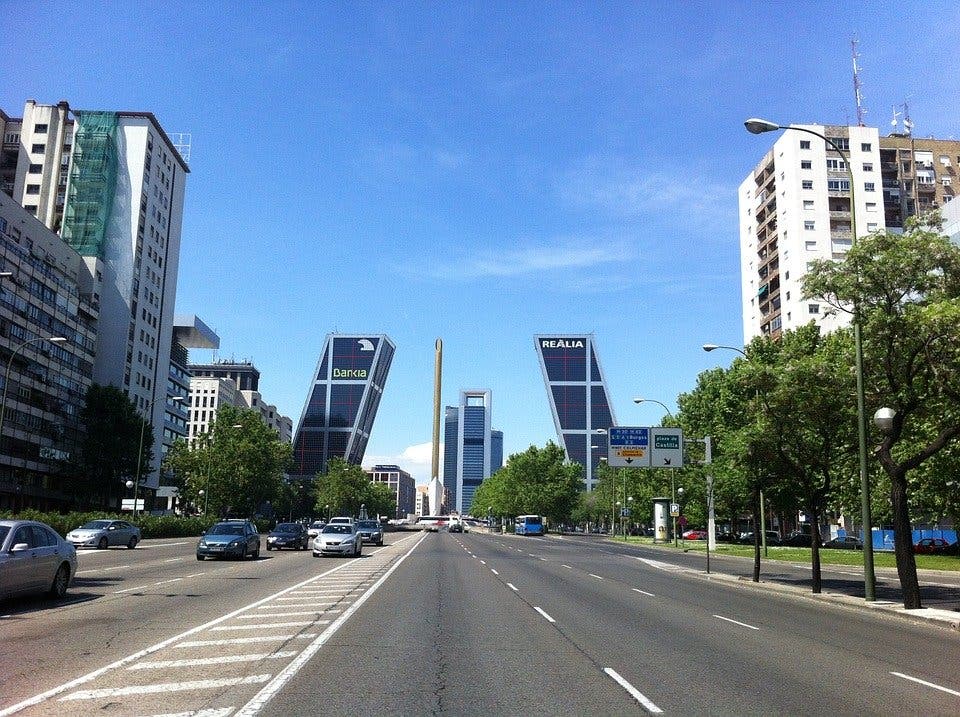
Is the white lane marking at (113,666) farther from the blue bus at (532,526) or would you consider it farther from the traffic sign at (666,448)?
the blue bus at (532,526)

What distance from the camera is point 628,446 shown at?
5669cm

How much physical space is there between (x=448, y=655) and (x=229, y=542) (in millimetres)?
24218

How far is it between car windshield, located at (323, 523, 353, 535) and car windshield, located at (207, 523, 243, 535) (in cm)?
510

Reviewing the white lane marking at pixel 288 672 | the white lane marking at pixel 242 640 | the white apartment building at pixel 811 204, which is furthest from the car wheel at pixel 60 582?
the white apartment building at pixel 811 204

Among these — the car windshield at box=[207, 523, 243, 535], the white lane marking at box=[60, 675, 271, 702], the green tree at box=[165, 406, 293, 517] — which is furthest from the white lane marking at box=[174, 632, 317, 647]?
the green tree at box=[165, 406, 293, 517]

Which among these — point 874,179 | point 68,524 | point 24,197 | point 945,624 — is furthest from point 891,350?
point 24,197

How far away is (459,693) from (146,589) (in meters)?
13.6

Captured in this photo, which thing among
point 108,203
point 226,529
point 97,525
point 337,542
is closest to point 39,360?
point 108,203

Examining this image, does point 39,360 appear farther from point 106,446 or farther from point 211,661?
point 211,661

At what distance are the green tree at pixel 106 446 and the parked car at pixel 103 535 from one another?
3908cm

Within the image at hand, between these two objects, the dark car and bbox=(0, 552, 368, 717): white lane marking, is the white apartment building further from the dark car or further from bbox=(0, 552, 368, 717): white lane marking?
bbox=(0, 552, 368, 717): white lane marking

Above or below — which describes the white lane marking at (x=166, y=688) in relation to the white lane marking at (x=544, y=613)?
above

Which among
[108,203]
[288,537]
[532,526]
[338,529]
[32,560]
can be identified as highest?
[108,203]

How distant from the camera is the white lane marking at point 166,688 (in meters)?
7.70
